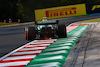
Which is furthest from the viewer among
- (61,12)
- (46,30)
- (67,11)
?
(67,11)

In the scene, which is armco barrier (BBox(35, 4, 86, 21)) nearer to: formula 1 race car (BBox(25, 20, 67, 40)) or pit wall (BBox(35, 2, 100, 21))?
pit wall (BBox(35, 2, 100, 21))

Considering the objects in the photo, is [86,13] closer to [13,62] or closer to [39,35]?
[39,35]

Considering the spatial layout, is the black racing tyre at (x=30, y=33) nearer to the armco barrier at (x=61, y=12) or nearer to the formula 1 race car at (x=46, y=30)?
the formula 1 race car at (x=46, y=30)

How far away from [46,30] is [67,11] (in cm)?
2504

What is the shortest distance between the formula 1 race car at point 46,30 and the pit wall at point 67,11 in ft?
79.5

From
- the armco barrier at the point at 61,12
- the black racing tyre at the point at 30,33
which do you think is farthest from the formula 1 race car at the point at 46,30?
the armco barrier at the point at 61,12

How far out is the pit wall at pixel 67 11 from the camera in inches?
1565

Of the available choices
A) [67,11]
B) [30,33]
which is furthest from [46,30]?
[67,11]

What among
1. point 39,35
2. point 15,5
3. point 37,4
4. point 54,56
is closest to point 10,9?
point 15,5

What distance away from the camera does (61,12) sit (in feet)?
131

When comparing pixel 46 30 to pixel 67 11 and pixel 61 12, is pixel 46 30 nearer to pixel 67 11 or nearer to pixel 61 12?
pixel 61 12

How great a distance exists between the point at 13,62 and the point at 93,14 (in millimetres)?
35131

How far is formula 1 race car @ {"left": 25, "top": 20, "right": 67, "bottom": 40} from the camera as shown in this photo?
15305 mm

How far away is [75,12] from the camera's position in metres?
40.7
